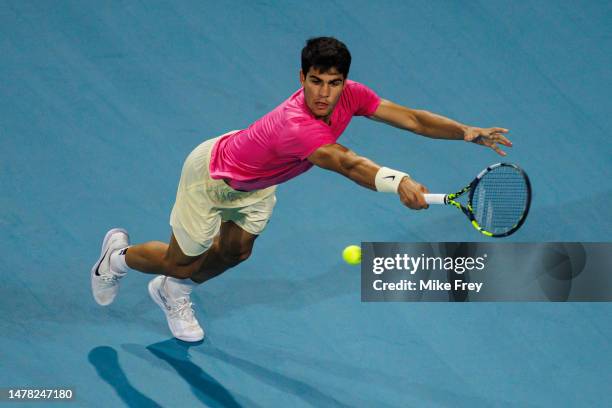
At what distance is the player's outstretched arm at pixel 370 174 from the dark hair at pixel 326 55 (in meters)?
0.40

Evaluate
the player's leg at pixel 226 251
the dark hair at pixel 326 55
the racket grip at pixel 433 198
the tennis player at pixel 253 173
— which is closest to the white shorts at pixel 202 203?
the tennis player at pixel 253 173

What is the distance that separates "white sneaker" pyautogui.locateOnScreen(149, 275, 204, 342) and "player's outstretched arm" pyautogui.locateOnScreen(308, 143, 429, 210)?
1631 mm

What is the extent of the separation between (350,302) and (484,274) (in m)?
0.92

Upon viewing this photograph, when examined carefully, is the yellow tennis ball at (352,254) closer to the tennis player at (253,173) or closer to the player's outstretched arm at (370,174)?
the tennis player at (253,173)

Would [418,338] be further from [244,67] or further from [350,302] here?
[244,67]

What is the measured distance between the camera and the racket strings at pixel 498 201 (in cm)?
497

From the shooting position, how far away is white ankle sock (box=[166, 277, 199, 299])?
5.86m

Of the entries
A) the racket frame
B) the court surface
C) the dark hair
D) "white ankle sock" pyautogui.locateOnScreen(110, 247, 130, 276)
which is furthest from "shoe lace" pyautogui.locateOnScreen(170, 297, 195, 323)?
the racket frame

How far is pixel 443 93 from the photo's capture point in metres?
7.66

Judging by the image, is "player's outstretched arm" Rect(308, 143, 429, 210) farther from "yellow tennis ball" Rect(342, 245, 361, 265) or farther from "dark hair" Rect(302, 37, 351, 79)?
"yellow tennis ball" Rect(342, 245, 361, 265)

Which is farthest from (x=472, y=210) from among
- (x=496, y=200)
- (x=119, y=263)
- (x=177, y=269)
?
(x=119, y=263)

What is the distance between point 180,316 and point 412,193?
2.13 metres

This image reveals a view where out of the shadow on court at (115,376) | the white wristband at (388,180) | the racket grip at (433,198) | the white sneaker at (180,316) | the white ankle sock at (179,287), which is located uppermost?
the white wristband at (388,180)

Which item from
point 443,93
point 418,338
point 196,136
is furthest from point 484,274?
point 196,136
